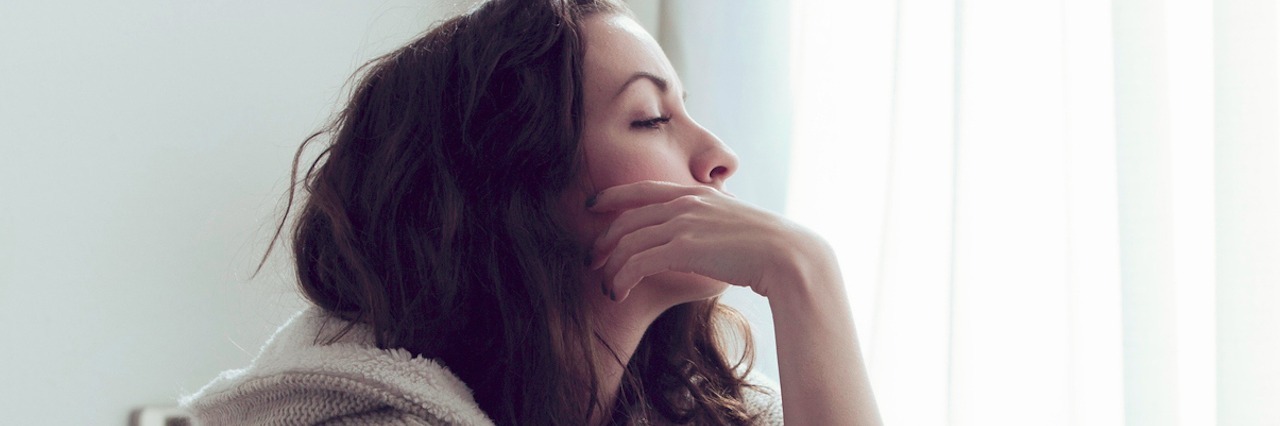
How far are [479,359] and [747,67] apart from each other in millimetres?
892

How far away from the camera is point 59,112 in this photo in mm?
1252

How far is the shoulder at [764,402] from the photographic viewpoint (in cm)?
107

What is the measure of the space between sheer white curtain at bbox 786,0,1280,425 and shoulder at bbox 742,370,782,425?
10.5 inches

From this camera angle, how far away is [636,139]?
Result: 0.90 metres

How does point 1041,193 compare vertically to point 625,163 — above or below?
below

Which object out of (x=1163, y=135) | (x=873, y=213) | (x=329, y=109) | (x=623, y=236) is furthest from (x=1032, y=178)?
(x=329, y=109)

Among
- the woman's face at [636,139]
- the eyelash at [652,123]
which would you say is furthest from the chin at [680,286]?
the eyelash at [652,123]

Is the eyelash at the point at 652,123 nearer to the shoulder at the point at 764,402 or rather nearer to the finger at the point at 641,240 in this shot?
the finger at the point at 641,240

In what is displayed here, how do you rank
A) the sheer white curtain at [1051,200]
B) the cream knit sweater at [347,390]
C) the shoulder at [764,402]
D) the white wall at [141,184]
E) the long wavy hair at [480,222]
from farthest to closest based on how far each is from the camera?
1. the white wall at [141,184]
2. the shoulder at [764,402]
3. the sheer white curtain at [1051,200]
4. the long wavy hair at [480,222]
5. the cream knit sweater at [347,390]

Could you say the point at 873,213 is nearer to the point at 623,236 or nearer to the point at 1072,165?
the point at 1072,165

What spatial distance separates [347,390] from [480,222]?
195 millimetres

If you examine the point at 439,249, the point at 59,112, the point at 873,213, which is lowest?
the point at 873,213

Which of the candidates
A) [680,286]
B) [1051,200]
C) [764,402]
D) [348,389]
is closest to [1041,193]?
[1051,200]

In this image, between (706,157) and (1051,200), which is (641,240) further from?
(1051,200)
